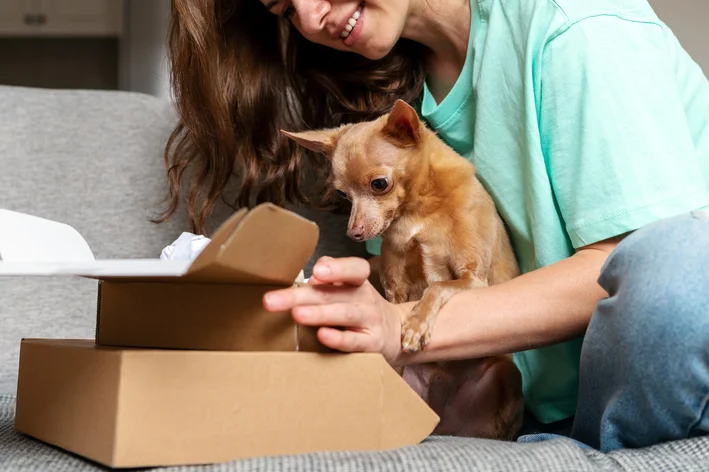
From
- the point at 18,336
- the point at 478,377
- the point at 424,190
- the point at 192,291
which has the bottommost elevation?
the point at 18,336

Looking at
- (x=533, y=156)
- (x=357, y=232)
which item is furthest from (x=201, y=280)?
(x=533, y=156)

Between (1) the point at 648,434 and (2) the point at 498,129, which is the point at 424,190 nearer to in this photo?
(2) the point at 498,129

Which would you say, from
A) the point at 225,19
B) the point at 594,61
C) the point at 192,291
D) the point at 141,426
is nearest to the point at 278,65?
the point at 225,19

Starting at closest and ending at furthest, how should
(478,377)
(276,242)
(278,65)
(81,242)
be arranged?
(276,242), (81,242), (478,377), (278,65)

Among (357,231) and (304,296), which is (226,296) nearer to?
(304,296)

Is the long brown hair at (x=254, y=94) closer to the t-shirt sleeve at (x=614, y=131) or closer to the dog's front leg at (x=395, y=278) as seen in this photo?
the dog's front leg at (x=395, y=278)

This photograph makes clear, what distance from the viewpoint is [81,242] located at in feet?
3.79

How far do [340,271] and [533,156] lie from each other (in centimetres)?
59

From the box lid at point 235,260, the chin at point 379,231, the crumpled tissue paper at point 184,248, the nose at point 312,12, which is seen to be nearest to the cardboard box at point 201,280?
the box lid at point 235,260

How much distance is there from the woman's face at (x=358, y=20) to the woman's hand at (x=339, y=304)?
0.68 m

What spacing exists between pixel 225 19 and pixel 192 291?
1013 millimetres

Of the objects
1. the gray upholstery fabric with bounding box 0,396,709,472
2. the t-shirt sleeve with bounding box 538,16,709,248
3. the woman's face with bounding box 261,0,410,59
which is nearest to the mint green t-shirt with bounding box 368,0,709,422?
the t-shirt sleeve with bounding box 538,16,709,248

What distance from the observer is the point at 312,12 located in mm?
1540

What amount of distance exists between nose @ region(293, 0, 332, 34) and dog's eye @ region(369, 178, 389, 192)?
0.36 metres
